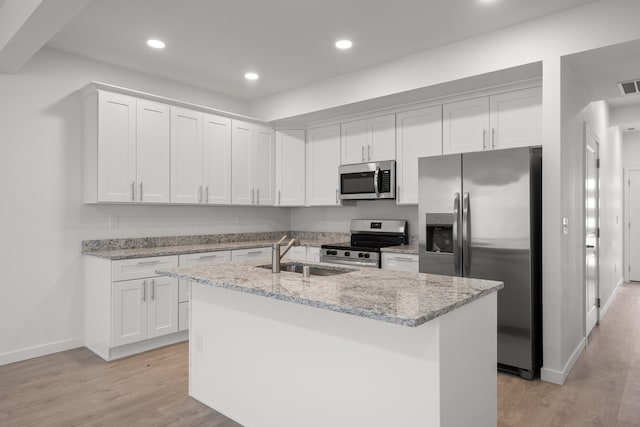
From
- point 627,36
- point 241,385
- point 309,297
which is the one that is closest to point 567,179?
point 627,36

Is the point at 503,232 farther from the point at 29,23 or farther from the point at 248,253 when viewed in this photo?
the point at 29,23

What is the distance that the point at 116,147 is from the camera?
12.2 ft

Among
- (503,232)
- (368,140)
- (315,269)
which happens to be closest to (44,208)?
(315,269)

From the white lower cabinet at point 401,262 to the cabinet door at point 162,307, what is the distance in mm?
2023

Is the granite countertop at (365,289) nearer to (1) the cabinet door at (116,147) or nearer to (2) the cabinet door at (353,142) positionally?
(1) the cabinet door at (116,147)

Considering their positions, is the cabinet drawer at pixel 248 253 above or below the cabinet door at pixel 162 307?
above

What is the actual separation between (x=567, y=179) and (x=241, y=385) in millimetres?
2823

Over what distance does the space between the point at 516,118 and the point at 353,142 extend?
178cm

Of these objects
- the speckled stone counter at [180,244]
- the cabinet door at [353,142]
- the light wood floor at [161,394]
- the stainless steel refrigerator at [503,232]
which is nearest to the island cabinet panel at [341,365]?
the light wood floor at [161,394]

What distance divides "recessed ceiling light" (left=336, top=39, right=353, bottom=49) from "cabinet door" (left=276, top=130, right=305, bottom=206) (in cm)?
173

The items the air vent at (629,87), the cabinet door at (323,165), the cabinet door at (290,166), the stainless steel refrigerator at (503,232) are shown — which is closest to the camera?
the stainless steel refrigerator at (503,232)

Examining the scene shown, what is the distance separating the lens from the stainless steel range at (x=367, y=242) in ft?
13.6

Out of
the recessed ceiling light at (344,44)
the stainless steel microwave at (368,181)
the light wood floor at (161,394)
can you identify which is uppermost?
the recessed ceiling light at (344,44)

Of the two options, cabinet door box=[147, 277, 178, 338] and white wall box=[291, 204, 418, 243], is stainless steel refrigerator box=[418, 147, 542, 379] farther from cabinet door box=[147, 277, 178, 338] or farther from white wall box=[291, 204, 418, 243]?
cabinet door box=[147, 277, 178, 338]
